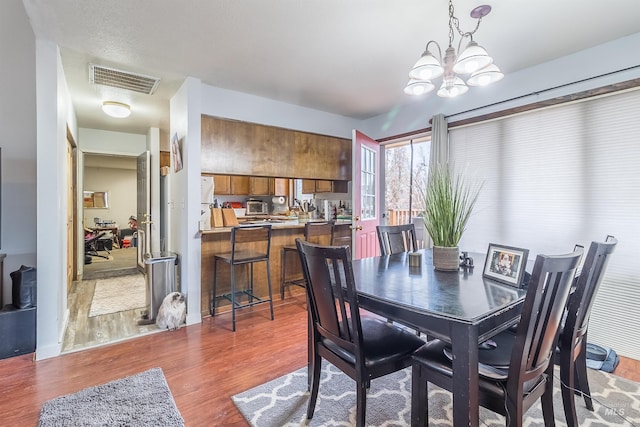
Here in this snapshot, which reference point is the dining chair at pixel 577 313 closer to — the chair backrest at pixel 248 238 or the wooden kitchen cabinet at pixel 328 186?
the chair backrest at pixel 248 238

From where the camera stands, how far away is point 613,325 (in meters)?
2.51

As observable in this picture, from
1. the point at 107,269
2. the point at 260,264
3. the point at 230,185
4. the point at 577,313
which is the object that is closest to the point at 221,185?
the point at 230,185

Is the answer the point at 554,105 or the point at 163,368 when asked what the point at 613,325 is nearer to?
the point at 554,105

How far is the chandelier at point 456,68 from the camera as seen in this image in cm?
172

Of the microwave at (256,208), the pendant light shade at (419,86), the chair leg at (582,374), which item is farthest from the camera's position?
the microwave at (256,208)

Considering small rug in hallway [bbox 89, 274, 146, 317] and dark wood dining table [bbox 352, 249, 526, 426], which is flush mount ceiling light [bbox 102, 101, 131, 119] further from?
dark wood dining table [bbox 352, 249, 526, 426]

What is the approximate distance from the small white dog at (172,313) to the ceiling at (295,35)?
7.21 ft

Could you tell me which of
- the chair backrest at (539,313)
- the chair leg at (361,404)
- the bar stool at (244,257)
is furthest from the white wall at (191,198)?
the chair backrest at (539,313)

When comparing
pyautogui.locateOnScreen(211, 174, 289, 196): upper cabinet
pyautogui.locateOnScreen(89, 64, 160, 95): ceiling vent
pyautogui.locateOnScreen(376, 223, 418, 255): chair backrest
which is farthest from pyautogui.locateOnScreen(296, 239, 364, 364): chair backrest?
pyautogui.locateOnScreen(211, 174, 289, 196): upper cabinet

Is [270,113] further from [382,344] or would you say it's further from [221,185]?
[382,344]

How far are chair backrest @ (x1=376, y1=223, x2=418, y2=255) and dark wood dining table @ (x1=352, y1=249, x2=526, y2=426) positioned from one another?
0.77 m

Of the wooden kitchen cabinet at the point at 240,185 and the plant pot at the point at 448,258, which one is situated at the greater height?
the wooden kitchen cabinet at the point at 240,185

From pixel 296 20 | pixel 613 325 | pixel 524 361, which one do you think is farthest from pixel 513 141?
pixel 524 361

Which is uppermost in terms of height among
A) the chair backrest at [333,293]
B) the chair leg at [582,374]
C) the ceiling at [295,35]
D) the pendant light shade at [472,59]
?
the ceiling at [295,35]
